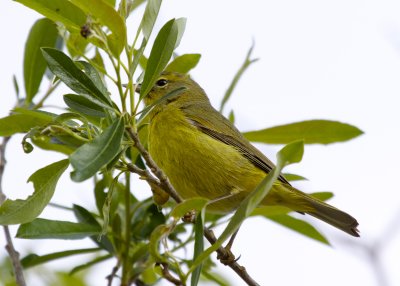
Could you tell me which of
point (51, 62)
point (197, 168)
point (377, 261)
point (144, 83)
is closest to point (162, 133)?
point (197, 168)

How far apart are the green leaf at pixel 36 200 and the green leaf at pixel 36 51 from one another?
54.2 inches

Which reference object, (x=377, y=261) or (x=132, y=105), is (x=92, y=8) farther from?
(x=377, y=261)

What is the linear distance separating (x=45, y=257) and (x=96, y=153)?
1.78 meters

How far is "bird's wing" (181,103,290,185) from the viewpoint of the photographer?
15.0 ft

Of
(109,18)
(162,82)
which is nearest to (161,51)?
(109,18)

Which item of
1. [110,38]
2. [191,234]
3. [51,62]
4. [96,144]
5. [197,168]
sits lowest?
[191,234]

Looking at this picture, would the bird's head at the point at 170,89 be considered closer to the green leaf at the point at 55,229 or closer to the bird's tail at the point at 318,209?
the bird's tail at the point at 318,209

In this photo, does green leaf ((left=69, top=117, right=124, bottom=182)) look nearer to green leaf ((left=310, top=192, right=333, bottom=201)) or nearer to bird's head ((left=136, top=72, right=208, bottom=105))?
green leaf ((left=310, top=192, right=333, bottom=201))

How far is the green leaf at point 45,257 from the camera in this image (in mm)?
3838

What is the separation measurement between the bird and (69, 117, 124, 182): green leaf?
1.65m

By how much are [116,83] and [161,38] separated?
0.32m

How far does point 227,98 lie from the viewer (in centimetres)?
434

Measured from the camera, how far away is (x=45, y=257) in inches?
154

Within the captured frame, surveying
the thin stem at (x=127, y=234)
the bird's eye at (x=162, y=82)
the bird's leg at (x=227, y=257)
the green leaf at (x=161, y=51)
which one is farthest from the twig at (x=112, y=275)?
the bird's eye at (x=162, y=82)
